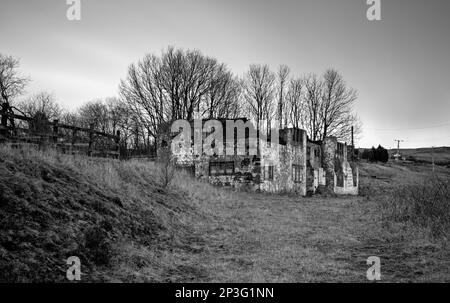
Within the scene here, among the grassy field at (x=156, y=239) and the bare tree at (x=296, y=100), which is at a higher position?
the bare tree at (x=296, y=100)

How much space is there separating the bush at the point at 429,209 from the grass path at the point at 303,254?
2.95 feet

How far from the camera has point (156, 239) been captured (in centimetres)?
780

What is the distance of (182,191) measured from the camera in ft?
47.0

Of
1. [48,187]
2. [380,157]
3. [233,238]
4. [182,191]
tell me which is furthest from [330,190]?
[380,157]

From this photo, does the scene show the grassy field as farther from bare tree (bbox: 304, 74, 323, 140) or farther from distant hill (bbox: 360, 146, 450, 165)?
distant hill (bbox: 360, 146, 450, 165)

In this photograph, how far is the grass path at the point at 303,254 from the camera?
221 inches

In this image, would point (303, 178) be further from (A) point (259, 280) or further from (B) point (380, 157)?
(B) point (380, 157)

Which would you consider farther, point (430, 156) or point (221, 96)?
point (430, 156)

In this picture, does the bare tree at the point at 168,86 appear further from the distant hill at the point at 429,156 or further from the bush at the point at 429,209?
the distant hill at the point at 429,156

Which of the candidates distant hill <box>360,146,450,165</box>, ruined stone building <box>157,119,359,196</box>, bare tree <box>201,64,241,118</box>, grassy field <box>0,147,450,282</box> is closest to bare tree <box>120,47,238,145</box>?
bare tree <box>201,64,241,118</box>

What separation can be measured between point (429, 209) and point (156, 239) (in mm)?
8512

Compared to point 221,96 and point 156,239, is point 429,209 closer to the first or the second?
point 156,239

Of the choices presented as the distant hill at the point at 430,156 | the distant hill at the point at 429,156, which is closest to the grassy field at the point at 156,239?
the distant hill at the point at 429,156

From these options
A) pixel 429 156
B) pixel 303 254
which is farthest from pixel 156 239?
pixel 429 156
